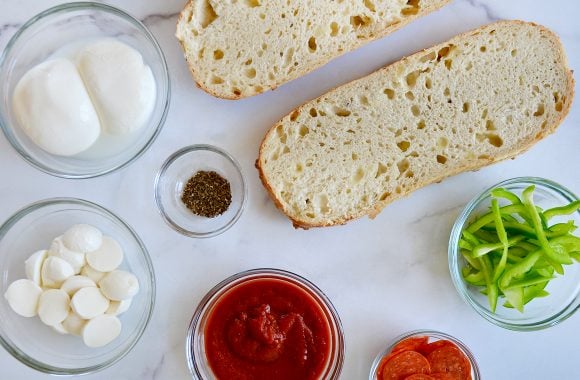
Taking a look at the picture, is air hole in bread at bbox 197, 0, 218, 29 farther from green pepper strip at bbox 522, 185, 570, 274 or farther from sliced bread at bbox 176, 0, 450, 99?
green pepper strip at bbox 522, 185, 570, 274

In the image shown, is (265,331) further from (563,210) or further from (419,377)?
(563,210)

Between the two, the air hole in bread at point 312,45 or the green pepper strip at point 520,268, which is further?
the air hole in bread at point 312,45

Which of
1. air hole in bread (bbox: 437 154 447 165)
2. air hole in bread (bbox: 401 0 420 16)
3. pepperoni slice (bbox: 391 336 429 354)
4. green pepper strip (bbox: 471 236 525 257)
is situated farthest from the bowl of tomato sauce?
air hole in bread (bbox: 401 0 420 16)

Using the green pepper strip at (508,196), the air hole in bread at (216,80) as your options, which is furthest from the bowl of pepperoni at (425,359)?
the air hole in bread at (216,80)

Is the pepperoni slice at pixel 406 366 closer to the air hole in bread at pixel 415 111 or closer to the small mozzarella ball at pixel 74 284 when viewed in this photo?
the air hole in bread at pixel 415 111

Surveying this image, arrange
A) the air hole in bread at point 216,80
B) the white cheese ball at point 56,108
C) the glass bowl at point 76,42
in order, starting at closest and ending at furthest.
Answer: the white cheese ball at point 56,108 → the glass bowl at point 76,42 → the air hole in bread at point 216,80

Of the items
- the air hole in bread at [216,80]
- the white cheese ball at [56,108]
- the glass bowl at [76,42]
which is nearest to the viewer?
the white cheese ball at [56,108]
